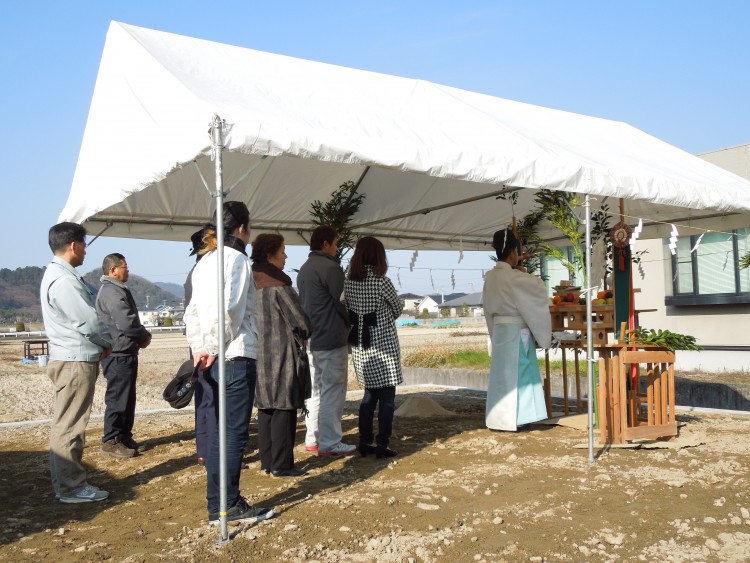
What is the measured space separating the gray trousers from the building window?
12178 mm

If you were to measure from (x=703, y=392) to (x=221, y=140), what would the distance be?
8.91m

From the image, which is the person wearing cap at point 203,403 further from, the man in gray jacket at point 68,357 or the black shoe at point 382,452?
the black shoe at point 382,452

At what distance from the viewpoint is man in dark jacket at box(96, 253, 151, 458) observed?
595 centimetres

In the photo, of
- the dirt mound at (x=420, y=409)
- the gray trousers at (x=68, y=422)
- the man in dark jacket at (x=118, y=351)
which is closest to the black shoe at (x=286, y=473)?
the gray trousers at (x=68, y=422)

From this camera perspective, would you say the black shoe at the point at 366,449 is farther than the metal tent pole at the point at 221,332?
Yes

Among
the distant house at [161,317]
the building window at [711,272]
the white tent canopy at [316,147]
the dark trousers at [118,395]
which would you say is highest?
the white tent canopy at [316,147]

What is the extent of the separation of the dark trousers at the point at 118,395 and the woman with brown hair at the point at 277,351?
1.57m

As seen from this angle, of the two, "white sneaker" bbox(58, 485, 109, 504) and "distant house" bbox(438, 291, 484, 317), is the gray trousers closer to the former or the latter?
"white sneaker" bbox(58, 485, 109, 504)

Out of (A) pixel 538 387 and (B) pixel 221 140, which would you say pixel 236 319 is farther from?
(A) pixel 538 387

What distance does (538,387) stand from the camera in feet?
22.4

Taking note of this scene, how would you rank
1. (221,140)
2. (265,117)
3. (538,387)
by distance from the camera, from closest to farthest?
1. (221,140)
2. (265,117)
3. (538,387)

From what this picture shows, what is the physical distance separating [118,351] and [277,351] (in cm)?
183

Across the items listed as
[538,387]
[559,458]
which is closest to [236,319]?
[559,458]

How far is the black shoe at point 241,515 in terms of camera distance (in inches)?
152
